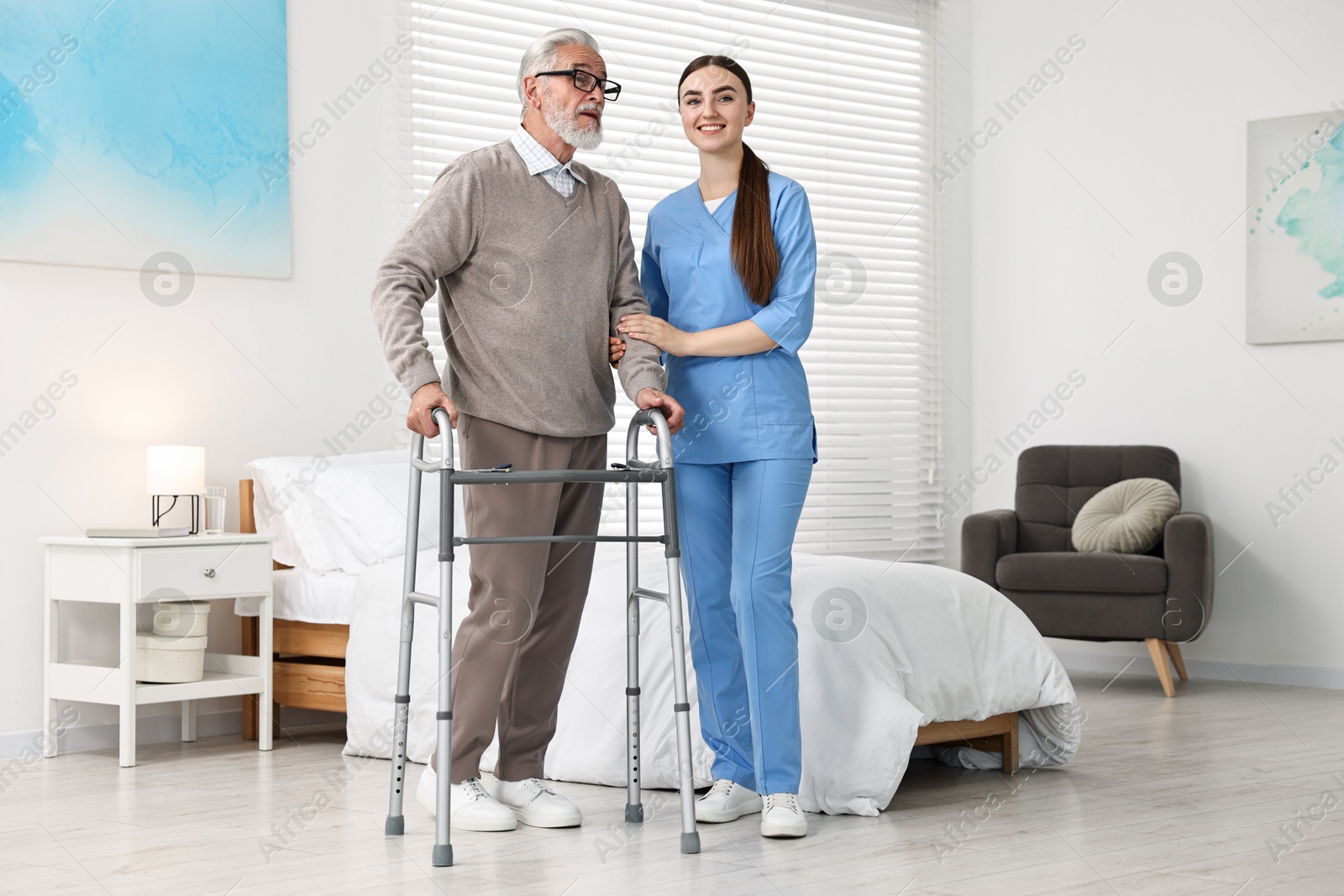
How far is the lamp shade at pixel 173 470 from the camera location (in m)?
3.97

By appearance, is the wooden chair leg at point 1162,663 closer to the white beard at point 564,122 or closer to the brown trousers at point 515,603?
the brown trousers at point 515,603

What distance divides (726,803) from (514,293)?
1.11 metres

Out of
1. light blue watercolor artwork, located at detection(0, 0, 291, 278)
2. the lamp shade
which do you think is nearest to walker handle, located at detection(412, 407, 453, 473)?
the lamp shade

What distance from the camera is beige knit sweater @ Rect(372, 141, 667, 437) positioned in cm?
270

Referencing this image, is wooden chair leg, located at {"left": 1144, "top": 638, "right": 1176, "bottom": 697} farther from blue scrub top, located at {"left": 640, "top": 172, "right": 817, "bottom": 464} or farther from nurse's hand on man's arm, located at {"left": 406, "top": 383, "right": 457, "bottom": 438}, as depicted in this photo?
nurse's hand on man's arm, located at {"left": 406, "top": 383, "right": 457, "bottom": 438}

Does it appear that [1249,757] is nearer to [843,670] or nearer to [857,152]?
[843,670]

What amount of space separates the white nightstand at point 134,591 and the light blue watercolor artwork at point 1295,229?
12.6 feet

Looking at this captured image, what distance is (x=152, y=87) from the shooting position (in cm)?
416

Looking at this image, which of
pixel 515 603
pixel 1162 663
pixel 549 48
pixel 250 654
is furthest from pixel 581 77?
pixel 1162 663

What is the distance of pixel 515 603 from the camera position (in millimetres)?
2721

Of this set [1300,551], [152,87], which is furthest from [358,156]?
[1300,551]

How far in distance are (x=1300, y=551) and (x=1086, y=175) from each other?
1.83 metres

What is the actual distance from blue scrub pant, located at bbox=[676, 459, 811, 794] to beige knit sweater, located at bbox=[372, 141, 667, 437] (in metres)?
0.27

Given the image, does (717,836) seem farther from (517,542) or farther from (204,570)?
(204,570)
